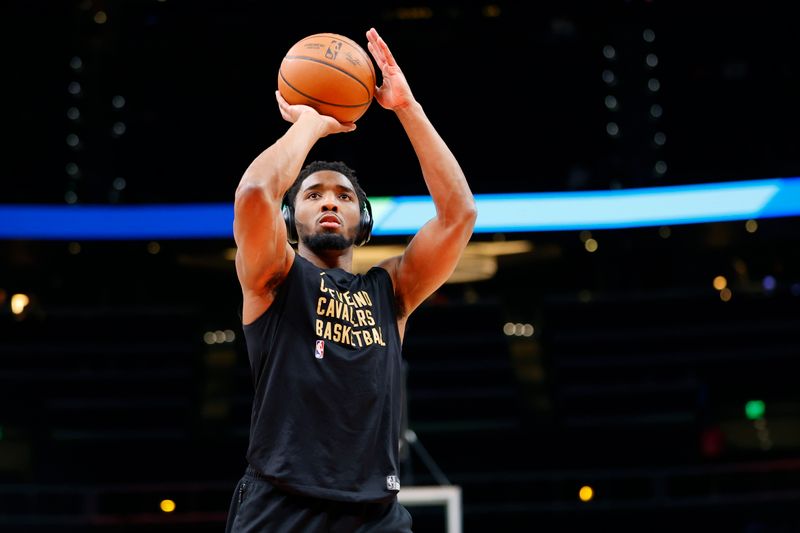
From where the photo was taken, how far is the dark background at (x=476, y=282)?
845 centimetres

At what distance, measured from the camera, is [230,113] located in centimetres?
953

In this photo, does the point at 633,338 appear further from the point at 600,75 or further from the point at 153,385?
the point at 153,385

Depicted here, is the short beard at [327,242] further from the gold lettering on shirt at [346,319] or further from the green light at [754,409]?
the green light at [754,409]

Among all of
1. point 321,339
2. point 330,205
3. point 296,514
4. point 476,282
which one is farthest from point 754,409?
point 296,514

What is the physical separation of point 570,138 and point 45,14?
5.26 meters

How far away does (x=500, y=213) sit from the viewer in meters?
7.83

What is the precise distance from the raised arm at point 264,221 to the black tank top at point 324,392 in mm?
45

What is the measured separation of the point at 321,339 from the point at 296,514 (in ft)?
1.38

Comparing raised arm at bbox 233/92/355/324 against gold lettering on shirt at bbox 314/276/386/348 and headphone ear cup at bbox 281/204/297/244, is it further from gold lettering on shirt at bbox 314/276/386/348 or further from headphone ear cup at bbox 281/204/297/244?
headphone ear cup at bbox 281/204/297/244

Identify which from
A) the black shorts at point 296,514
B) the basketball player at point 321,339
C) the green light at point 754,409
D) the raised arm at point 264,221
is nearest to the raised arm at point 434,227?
the basketball player at point 321,339

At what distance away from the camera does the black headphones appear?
2699 millimetres

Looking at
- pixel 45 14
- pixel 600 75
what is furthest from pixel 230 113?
pixel 600 75

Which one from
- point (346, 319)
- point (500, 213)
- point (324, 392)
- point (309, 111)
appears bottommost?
point (324, 392)

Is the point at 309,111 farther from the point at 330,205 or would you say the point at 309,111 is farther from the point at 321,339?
the point at 321,339
